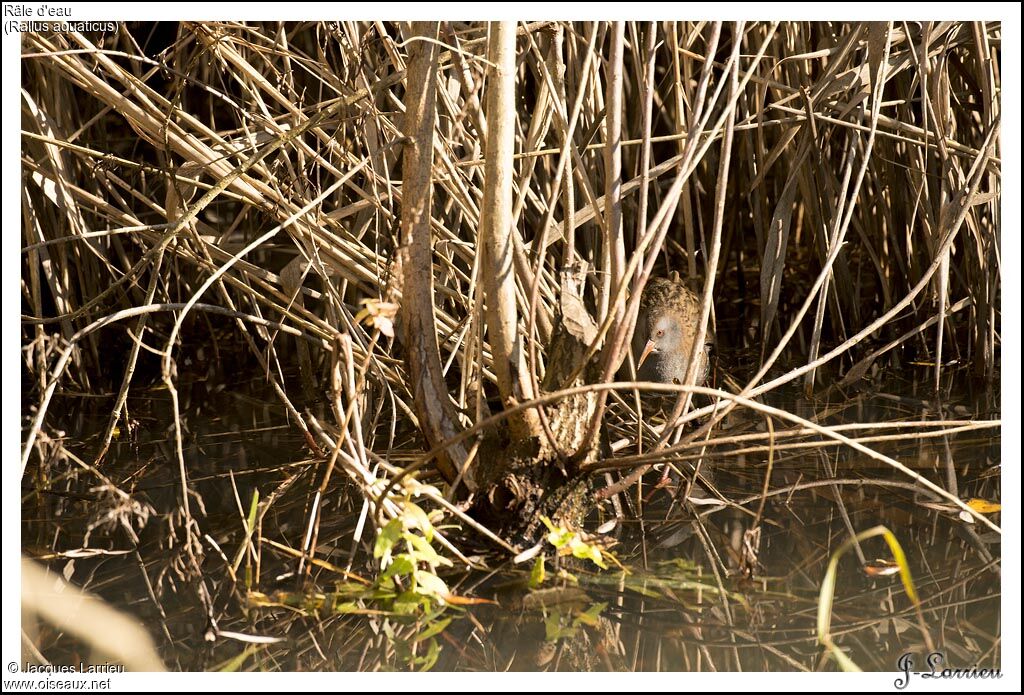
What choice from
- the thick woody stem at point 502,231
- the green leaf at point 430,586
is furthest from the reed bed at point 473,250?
the green leaf at point 430,586

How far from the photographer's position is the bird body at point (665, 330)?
3068 mm

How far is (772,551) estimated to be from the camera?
1.83m

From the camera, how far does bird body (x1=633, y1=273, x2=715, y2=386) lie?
3068 millimetres

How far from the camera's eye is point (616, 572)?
178 centimetres

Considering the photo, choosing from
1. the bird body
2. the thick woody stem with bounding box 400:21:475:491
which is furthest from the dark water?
the bird body

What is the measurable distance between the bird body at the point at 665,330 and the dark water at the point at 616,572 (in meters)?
0.70

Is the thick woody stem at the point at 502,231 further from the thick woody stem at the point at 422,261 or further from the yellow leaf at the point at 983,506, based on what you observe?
the yellow leaf at the point at 983,506

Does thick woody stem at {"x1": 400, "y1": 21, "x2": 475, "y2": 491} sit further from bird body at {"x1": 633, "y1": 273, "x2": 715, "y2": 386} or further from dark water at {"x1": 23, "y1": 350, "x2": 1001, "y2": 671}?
bird body at {"x1": 633, "y1": 273, "x2": 715, "y2": 386}

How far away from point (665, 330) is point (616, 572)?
4.56ft

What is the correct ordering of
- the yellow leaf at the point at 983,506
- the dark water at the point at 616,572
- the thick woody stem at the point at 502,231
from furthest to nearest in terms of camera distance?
the yellow leaf at the point at 983,506 < the thick woody stem at the point at 502,231 < the dark water at the point at 616,572

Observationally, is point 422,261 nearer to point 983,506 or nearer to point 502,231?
point 502,231

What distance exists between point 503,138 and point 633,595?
0.79m

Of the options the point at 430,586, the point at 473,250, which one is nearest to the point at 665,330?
the point at 473,250

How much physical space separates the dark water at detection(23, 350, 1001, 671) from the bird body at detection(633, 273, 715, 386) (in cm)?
70
